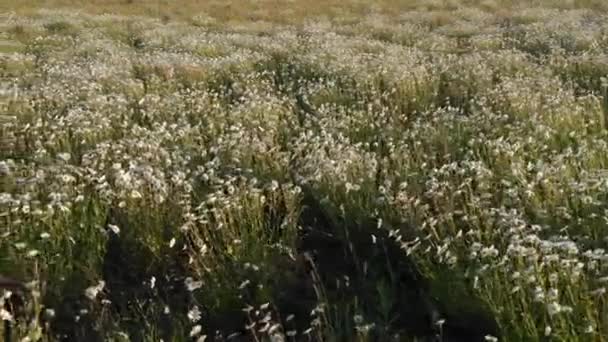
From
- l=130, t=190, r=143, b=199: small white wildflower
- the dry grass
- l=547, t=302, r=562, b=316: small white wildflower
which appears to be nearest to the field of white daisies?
l=547, t=302, r=562, b=316: small white wildflower

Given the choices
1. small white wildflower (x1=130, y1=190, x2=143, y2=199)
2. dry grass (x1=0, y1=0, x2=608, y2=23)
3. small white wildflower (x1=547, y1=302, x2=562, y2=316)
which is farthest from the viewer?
dry grass (x1=0, y1=0, x2=608, y2=23)

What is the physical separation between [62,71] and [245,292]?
24.2 ft

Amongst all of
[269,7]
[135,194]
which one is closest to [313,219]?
[135,194]

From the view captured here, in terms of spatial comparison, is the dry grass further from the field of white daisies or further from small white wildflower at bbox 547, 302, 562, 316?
small white wildflower at bbox 547, 302, 562, 316

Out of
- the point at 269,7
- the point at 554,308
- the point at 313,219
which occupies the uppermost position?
the point at 554,308

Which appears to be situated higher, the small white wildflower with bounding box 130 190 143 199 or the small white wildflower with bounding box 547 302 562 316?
the small white wildflower with bounding box 547 302 562 316

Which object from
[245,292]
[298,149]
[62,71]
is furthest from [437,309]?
[62,71]

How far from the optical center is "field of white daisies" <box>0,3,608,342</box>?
342 centimetres

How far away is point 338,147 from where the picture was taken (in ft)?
16.8

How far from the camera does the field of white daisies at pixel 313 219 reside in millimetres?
3422

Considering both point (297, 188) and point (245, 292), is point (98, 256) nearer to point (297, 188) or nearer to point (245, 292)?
point (245, 292)

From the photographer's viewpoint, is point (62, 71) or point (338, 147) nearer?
point (338, 147)

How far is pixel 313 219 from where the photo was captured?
5.11 m

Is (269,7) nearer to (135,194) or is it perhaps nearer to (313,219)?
(313,219)
